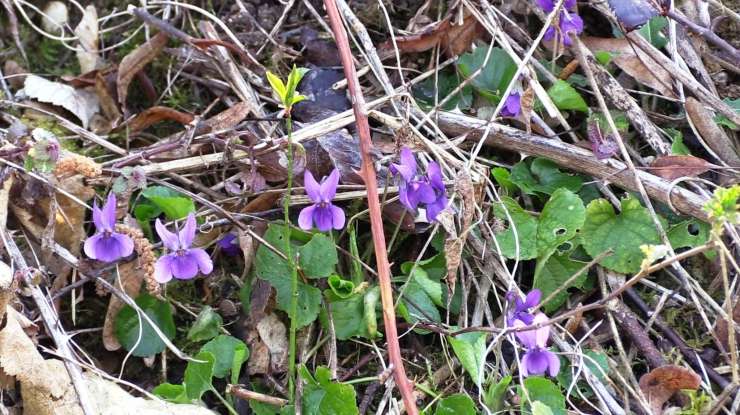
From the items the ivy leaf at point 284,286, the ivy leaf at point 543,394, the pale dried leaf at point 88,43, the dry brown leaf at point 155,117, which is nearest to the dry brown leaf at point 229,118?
the dry brown leaf at point 155,117

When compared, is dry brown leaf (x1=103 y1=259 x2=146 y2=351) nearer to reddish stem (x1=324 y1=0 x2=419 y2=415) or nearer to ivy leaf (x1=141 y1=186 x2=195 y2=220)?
ivy leaf (x1=141 y1=186 x2=195 y2=220)

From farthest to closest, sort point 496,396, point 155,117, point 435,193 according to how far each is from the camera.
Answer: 1. point 155,117
2. point 435,193
3. point 496,396

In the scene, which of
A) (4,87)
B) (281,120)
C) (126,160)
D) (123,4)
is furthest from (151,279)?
(123,4)

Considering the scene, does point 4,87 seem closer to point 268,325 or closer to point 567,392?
point 268,325

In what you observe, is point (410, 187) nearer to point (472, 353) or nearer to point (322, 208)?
point (322, 208)

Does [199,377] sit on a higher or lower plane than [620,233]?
lower

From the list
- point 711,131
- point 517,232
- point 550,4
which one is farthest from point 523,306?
point 550,4

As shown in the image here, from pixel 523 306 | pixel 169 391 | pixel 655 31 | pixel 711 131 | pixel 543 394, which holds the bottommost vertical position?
pixel 169 391
